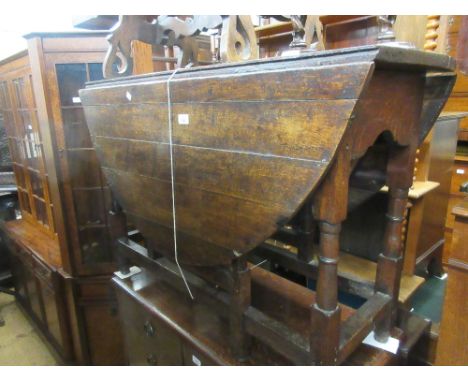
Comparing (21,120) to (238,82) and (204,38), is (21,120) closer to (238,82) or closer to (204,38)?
(204,38)

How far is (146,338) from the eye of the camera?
1291 millimetres

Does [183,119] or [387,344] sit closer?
[183,119]

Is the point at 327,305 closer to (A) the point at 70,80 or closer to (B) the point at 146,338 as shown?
(B) the point at 146,338

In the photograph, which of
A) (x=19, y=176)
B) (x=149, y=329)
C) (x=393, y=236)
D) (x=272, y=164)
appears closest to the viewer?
(x=272, y=164)

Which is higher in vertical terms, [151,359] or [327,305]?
[327,305]

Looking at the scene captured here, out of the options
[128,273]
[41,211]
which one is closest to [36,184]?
[41,211]

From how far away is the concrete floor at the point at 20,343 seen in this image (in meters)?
2.49

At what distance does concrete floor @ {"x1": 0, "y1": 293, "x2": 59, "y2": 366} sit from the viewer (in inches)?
98.0

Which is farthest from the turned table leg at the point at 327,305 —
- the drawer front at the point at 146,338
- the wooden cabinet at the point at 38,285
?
the wooden cabinet at the point at 38,285

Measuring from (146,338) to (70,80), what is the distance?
57.2 inches

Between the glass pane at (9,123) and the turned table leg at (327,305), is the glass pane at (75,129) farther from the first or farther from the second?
the turned table leg at (327,305)

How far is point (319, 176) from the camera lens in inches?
24.2

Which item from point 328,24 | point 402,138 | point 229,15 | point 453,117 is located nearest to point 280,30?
point 328,24

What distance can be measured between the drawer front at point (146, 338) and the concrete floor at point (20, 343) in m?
1.51
